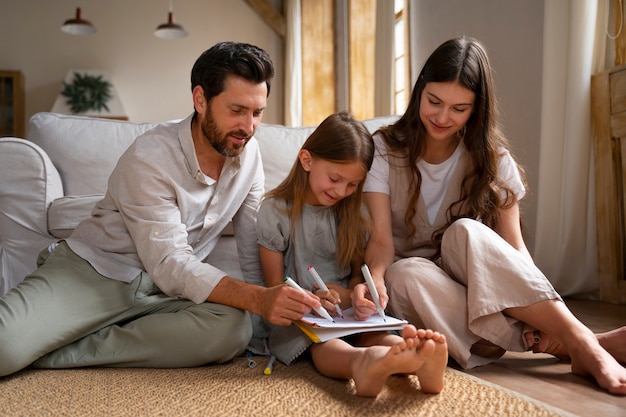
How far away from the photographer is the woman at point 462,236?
1333 mm

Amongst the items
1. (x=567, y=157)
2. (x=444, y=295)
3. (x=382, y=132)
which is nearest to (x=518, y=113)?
(x=567, y=157)

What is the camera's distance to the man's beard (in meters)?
1.53

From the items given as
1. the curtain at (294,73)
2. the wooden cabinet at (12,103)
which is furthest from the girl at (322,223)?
the wooden cabinet at (12,103)

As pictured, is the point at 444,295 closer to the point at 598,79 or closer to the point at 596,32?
the point at 598,79

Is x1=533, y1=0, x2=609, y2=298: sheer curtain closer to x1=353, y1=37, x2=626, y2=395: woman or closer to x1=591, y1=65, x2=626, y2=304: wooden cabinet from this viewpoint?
x1=591, y1=65, x2=626, y2=304: wooden cabinet

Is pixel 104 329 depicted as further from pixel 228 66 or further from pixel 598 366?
pixel 598 366

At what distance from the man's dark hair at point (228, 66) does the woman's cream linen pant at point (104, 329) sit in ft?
1.83

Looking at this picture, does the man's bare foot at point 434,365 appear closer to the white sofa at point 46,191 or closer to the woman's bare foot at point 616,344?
the woman's bare foot at point 616,344

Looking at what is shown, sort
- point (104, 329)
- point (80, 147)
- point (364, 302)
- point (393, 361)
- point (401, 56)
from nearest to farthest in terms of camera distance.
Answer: point (393, 361)
point (364, 302)
point (104, 329)
point (80, 147)
point (401, 56)

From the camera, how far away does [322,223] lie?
1633 millimetres

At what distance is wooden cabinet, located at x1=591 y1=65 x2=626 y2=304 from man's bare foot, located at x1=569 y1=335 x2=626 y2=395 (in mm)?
1250

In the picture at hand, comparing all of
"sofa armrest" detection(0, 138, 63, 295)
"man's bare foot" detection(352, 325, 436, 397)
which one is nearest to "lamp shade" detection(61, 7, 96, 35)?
"sofa armrest" detection(0, 138, 63, 295)

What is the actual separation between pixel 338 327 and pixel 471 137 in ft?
2.29

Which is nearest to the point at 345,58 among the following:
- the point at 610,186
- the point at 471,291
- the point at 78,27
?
the point at 78,27
